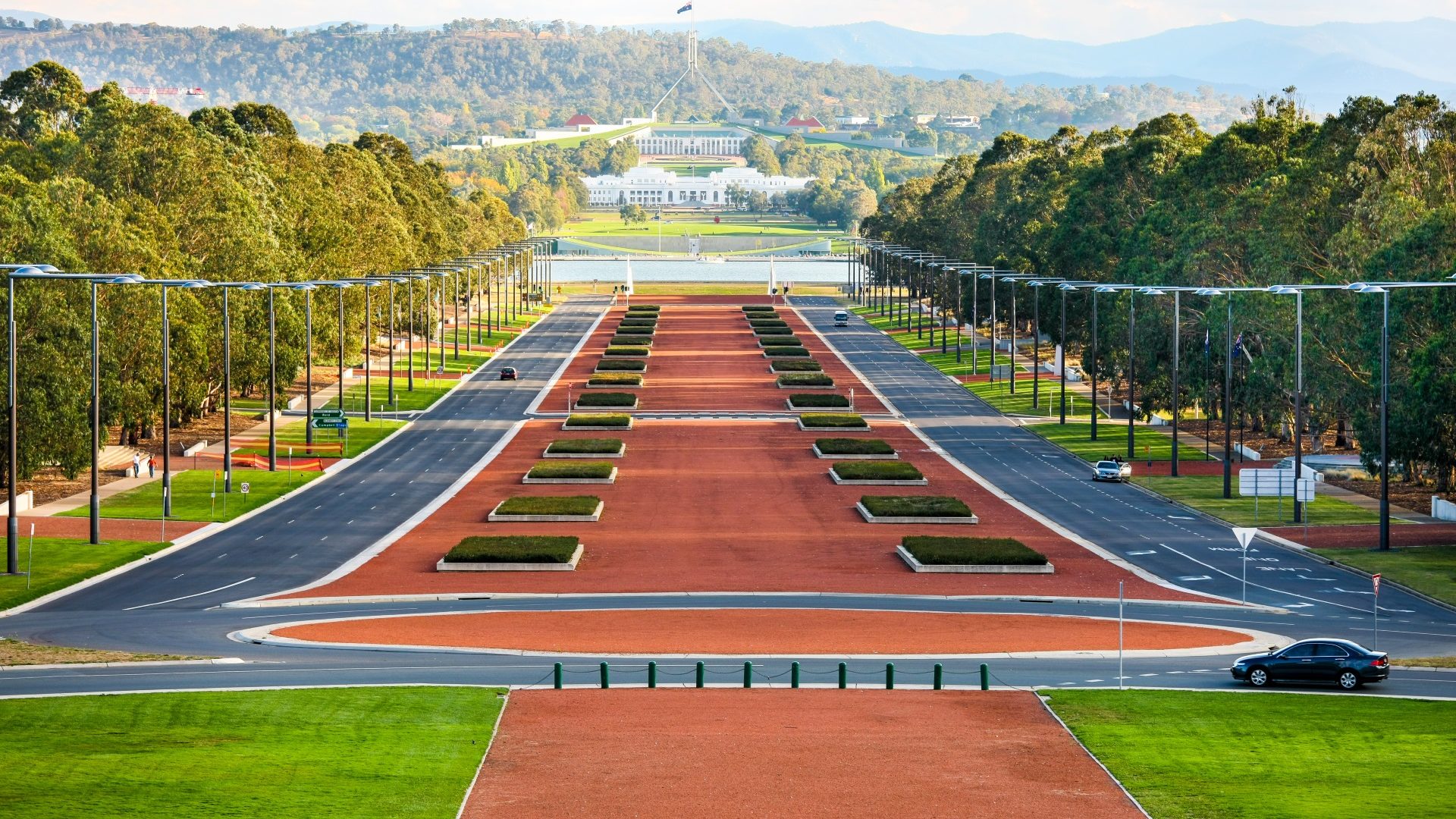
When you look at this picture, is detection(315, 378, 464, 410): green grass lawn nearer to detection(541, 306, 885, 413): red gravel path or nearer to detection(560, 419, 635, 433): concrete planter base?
detection(541, 306, 885, 413): red gravel path

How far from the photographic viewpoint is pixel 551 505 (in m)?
83.3

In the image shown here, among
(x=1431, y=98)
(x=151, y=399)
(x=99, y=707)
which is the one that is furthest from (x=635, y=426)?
(x=99, y=707)

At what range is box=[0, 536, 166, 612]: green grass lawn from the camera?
210ft

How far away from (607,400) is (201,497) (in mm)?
44064

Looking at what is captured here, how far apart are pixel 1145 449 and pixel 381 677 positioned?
226ft

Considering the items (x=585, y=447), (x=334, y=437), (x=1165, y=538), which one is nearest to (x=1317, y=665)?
(x=1165, y=538)

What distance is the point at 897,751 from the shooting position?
41562 mm

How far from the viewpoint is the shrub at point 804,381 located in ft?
463

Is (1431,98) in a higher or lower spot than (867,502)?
higher

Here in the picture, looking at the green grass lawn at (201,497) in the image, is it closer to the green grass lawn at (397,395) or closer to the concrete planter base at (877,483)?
the green grass lawn at (397,395)

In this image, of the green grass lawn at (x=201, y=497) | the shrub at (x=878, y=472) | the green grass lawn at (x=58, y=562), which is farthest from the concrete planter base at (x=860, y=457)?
the green grass lawn at (x=58, y=562)

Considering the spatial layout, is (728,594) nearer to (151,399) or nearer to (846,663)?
(846,663)

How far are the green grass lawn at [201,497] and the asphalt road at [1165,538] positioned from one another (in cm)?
3776

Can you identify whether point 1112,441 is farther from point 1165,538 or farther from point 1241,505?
point 1165,538
